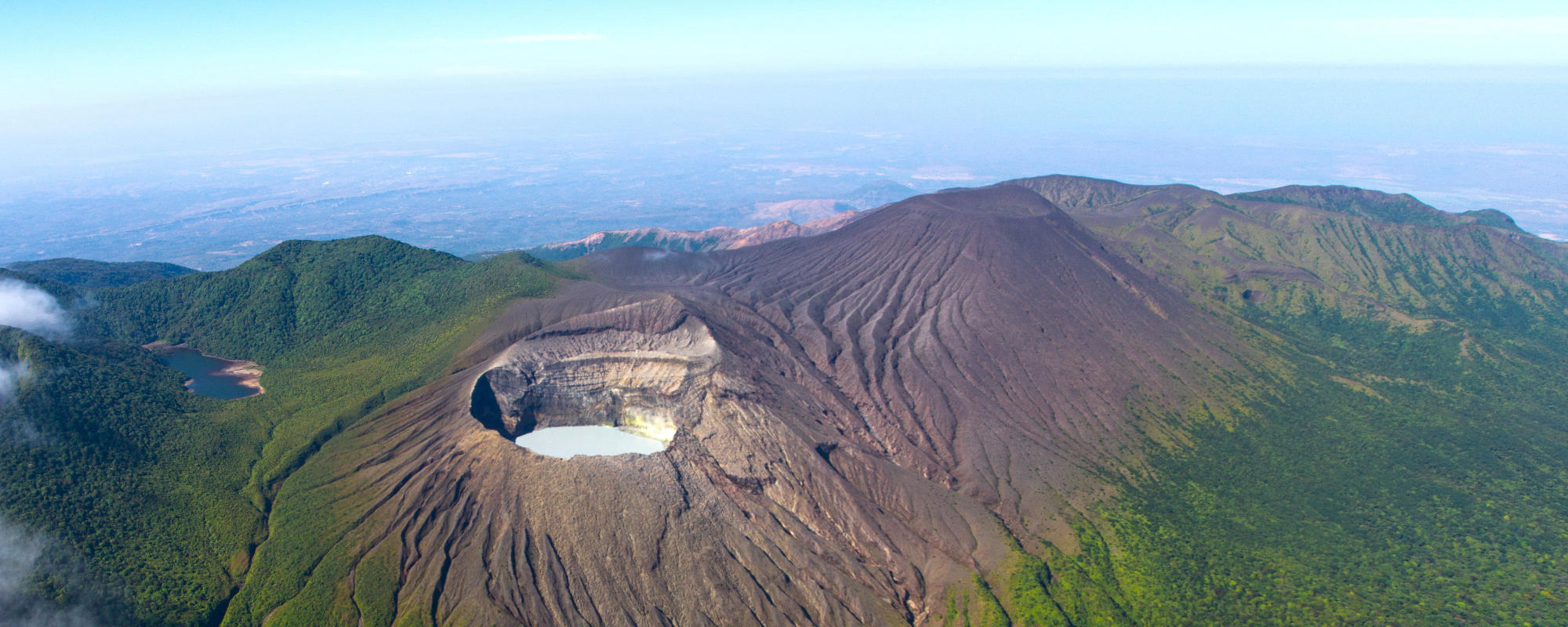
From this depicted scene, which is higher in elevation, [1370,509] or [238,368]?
[238,368]

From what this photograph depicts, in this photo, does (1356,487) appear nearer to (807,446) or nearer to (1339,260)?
(807,446)

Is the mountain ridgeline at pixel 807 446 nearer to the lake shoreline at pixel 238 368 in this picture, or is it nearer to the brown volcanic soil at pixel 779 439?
the brown volcanic soil at pixel 779 439

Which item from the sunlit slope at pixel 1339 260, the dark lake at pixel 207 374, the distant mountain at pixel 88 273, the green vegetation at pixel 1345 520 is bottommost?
the green vegetation at pixel 1345 520

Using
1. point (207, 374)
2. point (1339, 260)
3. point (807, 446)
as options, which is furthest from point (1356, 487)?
point (207, 374)

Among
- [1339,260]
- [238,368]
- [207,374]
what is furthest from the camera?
[1339,260]

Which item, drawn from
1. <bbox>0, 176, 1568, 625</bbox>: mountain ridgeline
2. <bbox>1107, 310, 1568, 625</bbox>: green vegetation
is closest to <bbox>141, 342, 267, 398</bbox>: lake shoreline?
<bbox>0, 176, 1568, 625</bbox>: mountain ridgeline

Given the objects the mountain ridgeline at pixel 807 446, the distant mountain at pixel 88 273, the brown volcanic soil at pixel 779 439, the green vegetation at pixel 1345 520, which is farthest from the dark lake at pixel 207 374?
the green vegetation at pixel 1345 520

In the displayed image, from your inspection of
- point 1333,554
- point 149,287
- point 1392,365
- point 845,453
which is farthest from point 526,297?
point 1392,365
